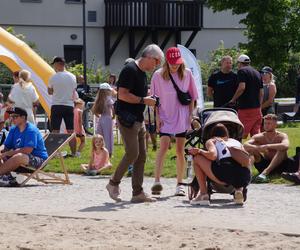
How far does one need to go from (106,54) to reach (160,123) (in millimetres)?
32439

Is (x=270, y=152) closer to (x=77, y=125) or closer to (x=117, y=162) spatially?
(x=117, y=162)

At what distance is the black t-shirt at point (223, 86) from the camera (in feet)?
49.6

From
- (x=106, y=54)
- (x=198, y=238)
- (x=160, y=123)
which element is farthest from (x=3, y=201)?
(x=106, y=54)

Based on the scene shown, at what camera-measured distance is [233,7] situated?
32219 mm

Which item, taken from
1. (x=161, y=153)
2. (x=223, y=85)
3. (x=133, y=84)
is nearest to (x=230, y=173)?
(x=161, y=153)

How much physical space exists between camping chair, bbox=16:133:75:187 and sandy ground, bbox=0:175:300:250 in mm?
876

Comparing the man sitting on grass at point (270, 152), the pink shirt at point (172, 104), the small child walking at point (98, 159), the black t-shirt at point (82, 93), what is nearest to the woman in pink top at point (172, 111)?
the pink shirt at point (172, 104)

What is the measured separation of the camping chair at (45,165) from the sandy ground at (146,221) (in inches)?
34.5

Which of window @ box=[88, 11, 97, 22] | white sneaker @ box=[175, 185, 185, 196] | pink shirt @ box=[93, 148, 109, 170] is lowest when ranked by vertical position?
pink shirt @ box=[93, 148, 109, 170]

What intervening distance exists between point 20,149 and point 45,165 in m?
0.59

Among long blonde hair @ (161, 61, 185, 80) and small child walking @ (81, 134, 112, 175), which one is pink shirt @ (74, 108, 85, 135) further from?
long blonde hair @ (161, 61, 185, 80)

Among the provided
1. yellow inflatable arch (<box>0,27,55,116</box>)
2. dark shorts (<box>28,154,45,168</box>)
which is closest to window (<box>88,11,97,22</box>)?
yellow inflatable arch (<box>0,27,55,116</box>)

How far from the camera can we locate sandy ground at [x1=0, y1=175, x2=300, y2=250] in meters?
8.25

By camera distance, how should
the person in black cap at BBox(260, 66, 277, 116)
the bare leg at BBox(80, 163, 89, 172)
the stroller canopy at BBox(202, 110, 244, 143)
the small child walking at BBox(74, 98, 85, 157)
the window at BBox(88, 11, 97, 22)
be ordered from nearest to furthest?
the stroller canopy at BBox(202, 110, 244, 143) → the bare leg at BBox(80, 163, 89, 172) → the person in black cap at BBox(260, 66, 277, 116) → the small child walking at BBox(74, 98, 85, 157) → the window at BBox(88, 11, 97, 22)
